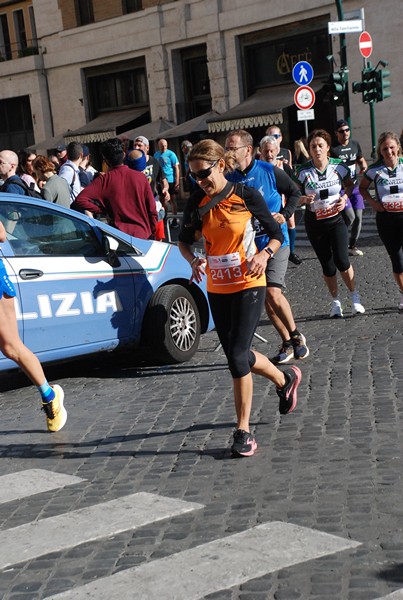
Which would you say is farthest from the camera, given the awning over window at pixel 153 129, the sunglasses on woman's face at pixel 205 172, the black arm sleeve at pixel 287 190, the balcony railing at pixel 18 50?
the balcony railing at pixel 18 50

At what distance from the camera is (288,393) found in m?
6.71

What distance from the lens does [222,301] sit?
249 inches

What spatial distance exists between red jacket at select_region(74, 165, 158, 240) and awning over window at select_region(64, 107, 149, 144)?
2600 centimetres

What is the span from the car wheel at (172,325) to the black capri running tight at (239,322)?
257cm

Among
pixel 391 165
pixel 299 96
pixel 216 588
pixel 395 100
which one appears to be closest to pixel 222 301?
pixel 216 588

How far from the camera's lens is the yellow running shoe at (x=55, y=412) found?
6.95 m

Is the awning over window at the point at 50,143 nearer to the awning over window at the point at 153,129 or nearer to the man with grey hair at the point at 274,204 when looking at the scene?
the awning over window at the point at 153,129

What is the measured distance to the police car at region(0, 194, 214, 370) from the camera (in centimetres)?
806

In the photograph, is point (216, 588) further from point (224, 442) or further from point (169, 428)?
point (169, 428)

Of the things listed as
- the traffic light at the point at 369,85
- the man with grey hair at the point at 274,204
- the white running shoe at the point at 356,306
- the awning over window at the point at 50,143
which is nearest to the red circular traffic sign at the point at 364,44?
the traffic light at the point at 369,85

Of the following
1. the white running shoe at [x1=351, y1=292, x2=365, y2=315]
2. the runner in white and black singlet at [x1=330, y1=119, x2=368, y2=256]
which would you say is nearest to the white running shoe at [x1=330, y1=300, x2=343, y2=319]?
the white running shoe at [x1=351, y1=292, x2=365, y2=315]

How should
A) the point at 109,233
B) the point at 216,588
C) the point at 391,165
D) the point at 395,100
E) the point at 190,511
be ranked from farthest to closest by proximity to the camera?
the point at 395,100 → the point at 391,165 → the point at 109,233 → the point at 190,511 → the point at 216,588

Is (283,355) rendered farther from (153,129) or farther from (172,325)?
(153,129)

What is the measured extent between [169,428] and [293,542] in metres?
2.44
